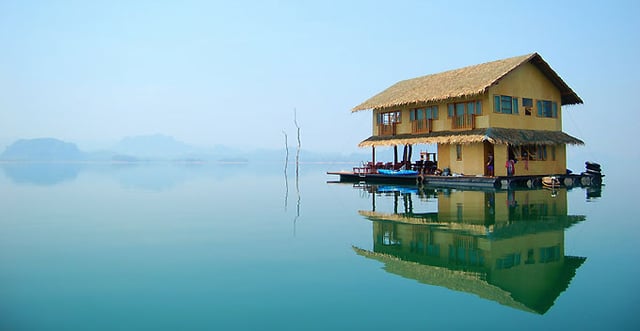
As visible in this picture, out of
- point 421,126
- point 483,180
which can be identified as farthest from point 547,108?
point 483,180

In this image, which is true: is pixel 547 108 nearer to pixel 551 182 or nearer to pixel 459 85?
pixel 459 85

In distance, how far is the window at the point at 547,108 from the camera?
2821 centimetres

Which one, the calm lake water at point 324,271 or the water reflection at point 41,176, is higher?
the water reflection at point 41,176

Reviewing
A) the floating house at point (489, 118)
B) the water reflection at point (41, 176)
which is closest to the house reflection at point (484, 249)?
the floating house at point (489, 118)

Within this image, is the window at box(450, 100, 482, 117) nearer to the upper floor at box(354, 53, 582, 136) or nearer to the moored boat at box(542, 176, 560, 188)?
the upper floor at box(354, 53, 582, 136)

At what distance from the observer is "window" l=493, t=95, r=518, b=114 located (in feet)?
84.3

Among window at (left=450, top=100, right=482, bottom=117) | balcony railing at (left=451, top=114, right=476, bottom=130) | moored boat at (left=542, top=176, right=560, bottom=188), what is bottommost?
moored boat at (left=542, top=176, right=560, bottom=188)

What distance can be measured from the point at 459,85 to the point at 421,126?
3.40 metres

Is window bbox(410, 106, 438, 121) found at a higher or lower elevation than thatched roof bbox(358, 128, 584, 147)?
higher

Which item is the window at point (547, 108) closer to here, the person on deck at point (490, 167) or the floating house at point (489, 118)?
the floating house at point (489, 118)

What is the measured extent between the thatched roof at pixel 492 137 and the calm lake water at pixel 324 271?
10429mm

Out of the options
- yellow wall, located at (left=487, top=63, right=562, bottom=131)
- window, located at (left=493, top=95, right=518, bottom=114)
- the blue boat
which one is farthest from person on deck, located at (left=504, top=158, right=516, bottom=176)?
the blue boat

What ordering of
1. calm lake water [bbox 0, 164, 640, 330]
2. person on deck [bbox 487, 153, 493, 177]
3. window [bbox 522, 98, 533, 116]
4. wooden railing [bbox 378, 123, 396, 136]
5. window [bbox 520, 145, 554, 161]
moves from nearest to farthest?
calm lake water [bbox 0, 164, 640, 330] < person on deck [bbox 487, 153, 493, 177] < window [bbox 520, 145, 554, 161] < window [bbox 522, 98, 533, 116] < wooden railing [bbox 378, 123, 396, 136]

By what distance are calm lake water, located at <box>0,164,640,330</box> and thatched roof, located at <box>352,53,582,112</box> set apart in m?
12.1
